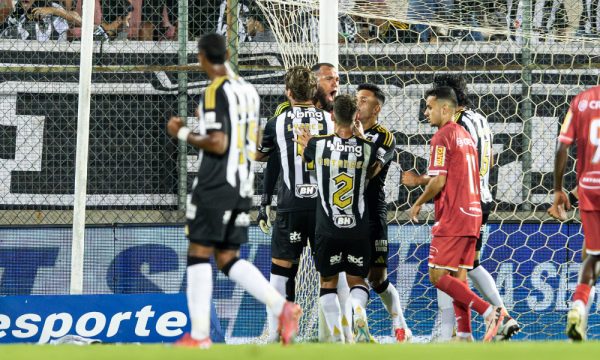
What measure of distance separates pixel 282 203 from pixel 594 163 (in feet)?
9.15

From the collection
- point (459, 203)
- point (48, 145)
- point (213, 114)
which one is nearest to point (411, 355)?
point (213, 114)

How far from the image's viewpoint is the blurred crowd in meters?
11.3

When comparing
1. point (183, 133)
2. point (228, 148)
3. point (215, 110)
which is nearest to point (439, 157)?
point (228, 148)

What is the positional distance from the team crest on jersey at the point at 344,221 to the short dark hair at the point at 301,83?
1068mm

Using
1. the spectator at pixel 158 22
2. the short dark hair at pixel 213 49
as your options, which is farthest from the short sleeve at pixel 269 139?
the spectator at pixel 158 22

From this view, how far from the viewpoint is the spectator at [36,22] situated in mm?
12492

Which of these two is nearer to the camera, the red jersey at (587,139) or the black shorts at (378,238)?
the red jersey at (587,139)

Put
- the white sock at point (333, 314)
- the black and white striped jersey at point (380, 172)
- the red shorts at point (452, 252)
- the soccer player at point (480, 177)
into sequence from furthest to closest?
1. the soccer player at point (480, 177)
2. the black and white striped jersey at point (380, 172)
3. the white sock at point (333, 314)
4. the red shorts at point (452, 252)

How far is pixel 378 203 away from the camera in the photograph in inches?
355

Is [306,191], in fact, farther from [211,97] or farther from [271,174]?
[211,97]

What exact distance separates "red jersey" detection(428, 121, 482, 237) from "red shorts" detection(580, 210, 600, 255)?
4.57 ft

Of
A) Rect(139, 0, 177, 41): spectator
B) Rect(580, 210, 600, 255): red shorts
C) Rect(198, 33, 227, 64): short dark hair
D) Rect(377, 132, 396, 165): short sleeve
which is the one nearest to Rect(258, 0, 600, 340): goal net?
Rect(139, 0, 177, 41): spectator

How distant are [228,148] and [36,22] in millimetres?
6831

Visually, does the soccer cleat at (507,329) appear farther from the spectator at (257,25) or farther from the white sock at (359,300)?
the spectator at (257,25)
